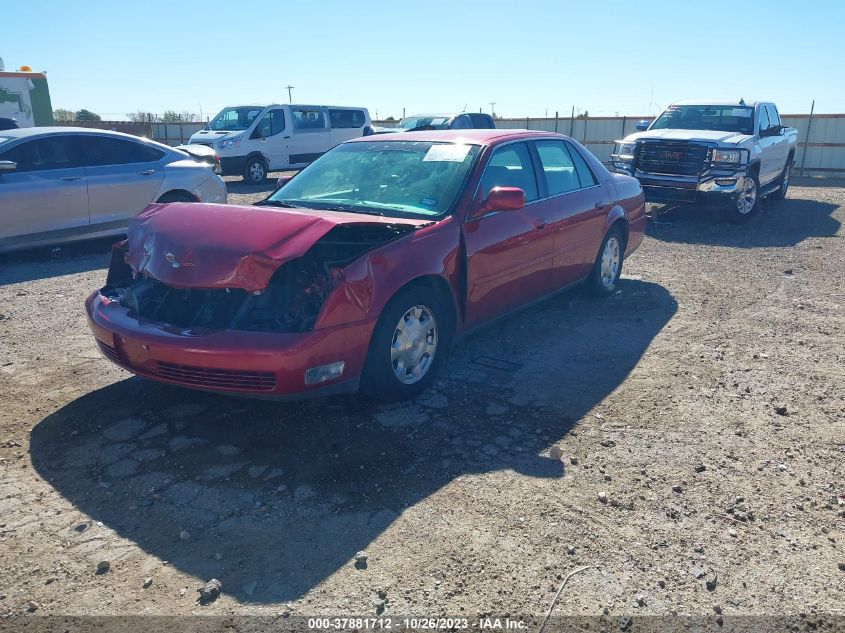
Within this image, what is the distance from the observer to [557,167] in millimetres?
6109

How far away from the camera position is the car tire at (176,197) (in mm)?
9348

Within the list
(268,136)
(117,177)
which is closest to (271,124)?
(268,136)

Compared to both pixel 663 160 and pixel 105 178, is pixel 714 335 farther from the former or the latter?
pixel 105 178

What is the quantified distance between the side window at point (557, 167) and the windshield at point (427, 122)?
41.1ft

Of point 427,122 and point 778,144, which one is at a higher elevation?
point 427,122

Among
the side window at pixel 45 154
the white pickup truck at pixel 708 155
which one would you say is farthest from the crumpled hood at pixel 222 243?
the white pickup truck at pixel 708 155

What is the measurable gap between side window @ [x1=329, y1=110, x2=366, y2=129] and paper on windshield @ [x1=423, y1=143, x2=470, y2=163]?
15.4 metres

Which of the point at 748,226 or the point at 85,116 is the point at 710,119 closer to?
the point at 748,226

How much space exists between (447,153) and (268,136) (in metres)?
14.0

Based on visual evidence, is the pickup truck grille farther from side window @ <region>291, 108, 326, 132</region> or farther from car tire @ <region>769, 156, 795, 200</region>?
side window @ <region>291, 108, 326, 132</region>

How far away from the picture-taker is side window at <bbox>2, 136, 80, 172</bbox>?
806cm

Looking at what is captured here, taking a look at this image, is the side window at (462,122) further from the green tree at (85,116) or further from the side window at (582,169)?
the green tree at (85,116)

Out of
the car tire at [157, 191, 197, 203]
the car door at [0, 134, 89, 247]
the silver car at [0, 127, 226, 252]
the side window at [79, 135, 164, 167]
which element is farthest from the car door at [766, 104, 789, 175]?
the car door at [0, 134, 89, 247]

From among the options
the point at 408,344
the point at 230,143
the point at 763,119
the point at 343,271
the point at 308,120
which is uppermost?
the point at 308,120
